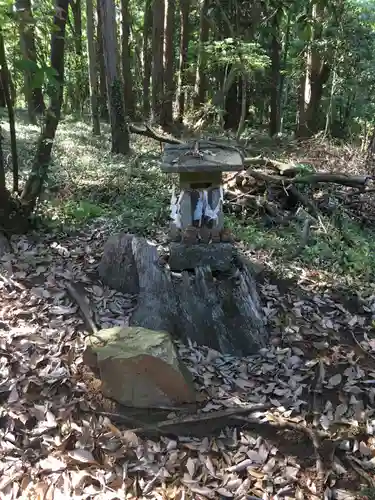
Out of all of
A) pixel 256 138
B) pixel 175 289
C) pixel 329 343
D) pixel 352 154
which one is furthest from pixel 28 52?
pixel 256 138

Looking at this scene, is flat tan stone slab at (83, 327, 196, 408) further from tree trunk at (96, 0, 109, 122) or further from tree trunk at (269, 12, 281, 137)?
tree trunk at (96, 0, 109, 122)

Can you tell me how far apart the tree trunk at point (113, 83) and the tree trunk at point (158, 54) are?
3.36 meters

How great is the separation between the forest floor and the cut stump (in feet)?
0.50

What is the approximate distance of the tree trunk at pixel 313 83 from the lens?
12.3 metres

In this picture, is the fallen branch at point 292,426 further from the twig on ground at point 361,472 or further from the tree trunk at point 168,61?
the tree trunk at point 168,61

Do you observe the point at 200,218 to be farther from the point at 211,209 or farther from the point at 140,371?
the point at 140,371

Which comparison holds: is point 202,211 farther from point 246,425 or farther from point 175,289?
point 246,425

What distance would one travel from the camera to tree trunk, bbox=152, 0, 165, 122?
12527 millimetres

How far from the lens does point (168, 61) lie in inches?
507

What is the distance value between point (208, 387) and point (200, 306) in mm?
803

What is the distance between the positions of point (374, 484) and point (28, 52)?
4.56 metres

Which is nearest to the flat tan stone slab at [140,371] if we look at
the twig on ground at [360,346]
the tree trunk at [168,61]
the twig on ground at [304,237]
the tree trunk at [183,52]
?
the twig on ground at [360,346]

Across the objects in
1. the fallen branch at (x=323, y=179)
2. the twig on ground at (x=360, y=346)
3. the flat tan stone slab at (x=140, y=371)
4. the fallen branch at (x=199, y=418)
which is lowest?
the twig on ground at (x=360, y=346)

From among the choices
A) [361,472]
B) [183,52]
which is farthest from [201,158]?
[183,52]
